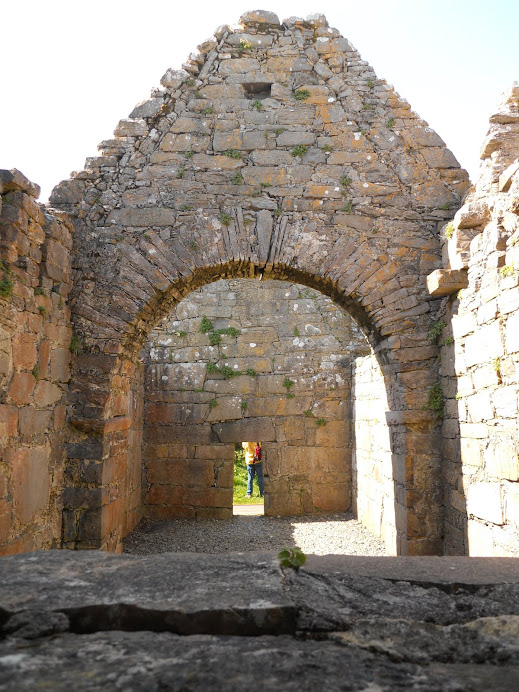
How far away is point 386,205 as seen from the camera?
5504 mm

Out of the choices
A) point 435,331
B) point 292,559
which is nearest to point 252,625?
point 292,559

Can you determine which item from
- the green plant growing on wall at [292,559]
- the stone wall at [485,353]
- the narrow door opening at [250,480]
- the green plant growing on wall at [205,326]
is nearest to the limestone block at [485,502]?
the stone wall at [485,353]

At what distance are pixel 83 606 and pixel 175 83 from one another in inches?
224

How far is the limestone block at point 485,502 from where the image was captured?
386 cm

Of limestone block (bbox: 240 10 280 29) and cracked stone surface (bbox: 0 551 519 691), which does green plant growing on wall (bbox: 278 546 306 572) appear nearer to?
cracked stone surface (bbox: 0 551 519 691)

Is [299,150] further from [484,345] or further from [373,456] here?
Result: [373,456]

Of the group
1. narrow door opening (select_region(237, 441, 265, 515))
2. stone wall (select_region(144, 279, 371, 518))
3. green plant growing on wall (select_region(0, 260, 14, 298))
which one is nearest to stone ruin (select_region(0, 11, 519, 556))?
green plant growing on wall (select_region(0, 260, 14, 298))

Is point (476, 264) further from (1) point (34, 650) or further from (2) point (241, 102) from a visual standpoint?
(1) point (34, 650)

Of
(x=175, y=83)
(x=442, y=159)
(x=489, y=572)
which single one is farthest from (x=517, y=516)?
(x=175, y=83)

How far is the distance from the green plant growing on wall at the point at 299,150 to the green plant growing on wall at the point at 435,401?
2850 millimetres

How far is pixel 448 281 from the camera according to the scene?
4.71 metres

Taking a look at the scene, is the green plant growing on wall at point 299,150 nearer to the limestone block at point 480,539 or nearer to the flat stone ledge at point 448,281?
the flat stone ledge at point 448,281

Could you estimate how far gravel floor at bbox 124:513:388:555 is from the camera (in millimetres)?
6613

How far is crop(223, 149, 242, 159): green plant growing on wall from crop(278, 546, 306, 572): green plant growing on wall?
4644 millimetres
